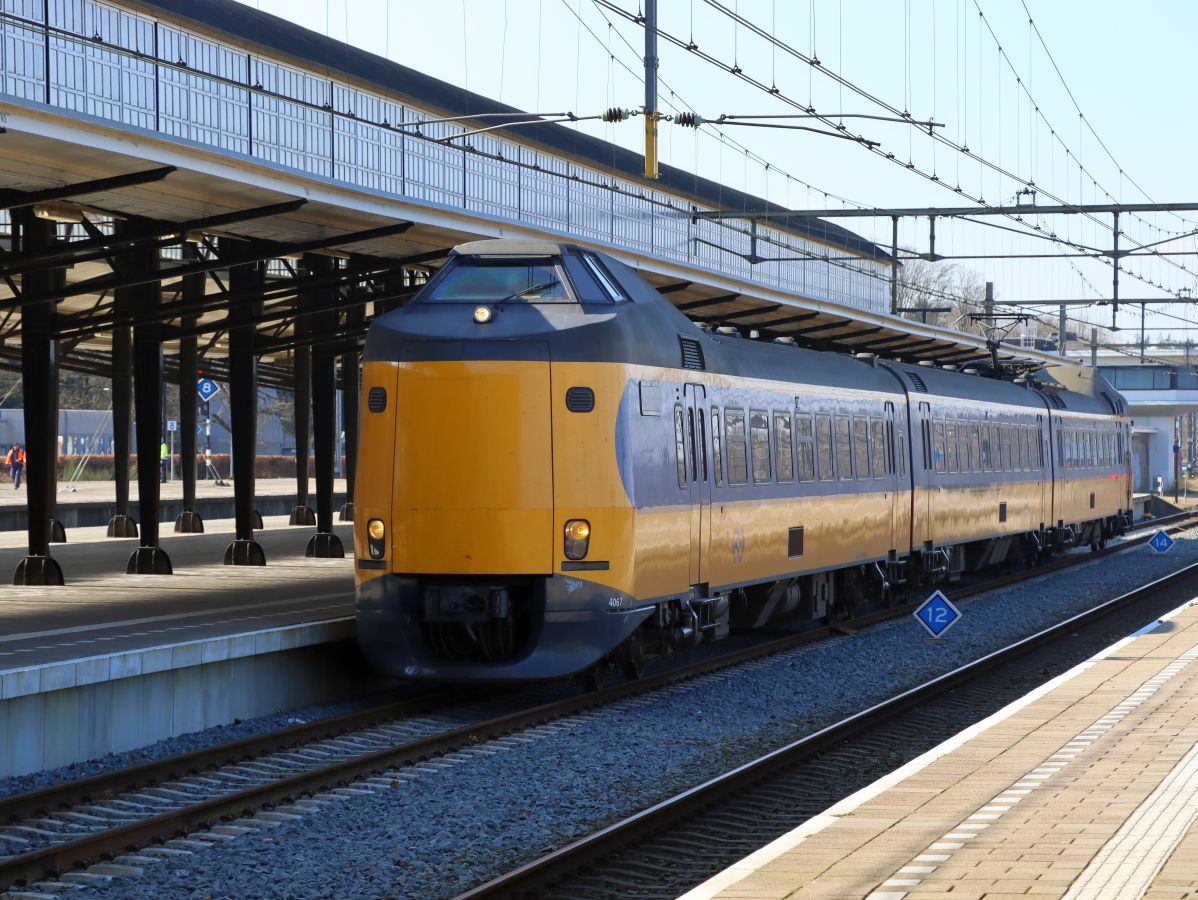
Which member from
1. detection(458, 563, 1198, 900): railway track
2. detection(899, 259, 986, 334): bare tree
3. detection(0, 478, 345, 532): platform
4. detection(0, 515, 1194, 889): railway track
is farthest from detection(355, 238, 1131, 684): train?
detection(899, 259, 986, 334): bare tree

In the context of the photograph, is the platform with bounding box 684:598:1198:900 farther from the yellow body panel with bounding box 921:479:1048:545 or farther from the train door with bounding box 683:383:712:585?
the yellow body panel with bounding box 921:479:1048:545

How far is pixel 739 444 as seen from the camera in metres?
15.6

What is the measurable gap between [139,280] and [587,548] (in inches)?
263

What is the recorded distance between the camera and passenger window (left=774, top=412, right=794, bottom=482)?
1667 centimetres

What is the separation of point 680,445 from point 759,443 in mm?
2238

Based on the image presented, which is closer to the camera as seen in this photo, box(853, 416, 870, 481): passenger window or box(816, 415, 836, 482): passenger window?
box(816, 415, 836, 482): passenger window

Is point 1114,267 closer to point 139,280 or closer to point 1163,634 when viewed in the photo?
point 1163,634

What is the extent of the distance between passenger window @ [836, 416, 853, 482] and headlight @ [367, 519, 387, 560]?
7.13 meters

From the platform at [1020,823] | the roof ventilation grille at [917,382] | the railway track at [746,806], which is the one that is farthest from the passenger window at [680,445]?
the roof ventilation grille at [917,382]

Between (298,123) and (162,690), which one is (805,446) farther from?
(298,123)

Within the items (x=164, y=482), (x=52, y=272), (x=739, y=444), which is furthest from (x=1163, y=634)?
(x=164, y=482)

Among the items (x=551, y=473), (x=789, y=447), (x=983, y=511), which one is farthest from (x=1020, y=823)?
(x=983, y=511)

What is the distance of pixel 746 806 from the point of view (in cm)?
1008

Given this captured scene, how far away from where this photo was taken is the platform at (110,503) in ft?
108
